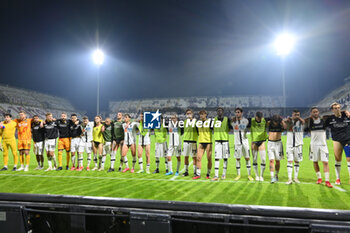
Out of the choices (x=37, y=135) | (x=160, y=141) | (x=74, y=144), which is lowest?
(x=74, y=144)

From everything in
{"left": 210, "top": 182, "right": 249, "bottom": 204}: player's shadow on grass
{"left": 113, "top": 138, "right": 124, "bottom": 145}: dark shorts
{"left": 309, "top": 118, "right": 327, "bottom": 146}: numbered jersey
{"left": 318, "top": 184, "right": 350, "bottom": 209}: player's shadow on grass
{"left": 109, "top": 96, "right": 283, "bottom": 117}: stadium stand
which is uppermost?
{"left": 109, "top": 96, "right": 283, "bottom": 117}: stadium stand

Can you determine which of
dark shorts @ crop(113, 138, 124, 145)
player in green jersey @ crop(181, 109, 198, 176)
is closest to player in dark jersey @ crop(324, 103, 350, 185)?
player in green jersey @ crop(181, 109, 198, 176)

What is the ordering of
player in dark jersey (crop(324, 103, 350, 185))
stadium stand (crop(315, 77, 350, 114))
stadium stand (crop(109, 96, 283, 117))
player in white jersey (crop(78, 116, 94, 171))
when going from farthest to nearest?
1. stadium stand (crop(109, 96, 283, 117))
2. stadium stand (crop(315, 77, 350, 114))
3. player in white jersey (crop(78, 116, 94, 171))
4. player in dark jersey (crop(324, 103, 350, 185))

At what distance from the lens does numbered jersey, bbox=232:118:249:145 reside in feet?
20.3

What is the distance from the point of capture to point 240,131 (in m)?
6.23

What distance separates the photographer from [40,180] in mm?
6668

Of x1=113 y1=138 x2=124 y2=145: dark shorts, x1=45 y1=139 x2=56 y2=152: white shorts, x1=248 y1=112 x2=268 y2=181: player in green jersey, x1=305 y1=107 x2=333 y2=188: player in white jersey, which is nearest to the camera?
x1=305 y1=107 x2=333 y2=188: player in white jersey

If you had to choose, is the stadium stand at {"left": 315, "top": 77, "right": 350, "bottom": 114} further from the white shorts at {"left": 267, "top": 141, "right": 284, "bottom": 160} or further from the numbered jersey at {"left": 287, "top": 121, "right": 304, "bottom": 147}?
the white shorts at {"left": 267, "top": 141, "right": 284, "bottom": 160}

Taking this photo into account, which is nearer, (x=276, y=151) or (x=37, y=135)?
(x=276, y=151)

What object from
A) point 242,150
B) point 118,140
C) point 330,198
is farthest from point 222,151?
point 118,140

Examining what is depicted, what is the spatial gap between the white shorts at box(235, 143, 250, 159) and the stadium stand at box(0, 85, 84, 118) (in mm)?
29472

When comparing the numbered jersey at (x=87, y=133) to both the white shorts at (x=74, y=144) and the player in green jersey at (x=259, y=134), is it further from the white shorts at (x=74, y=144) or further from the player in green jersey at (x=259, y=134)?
the player in green jersey at (x=259, y=134)

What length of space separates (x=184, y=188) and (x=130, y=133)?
3017mm

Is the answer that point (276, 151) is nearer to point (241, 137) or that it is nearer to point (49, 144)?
point (241, 137)
